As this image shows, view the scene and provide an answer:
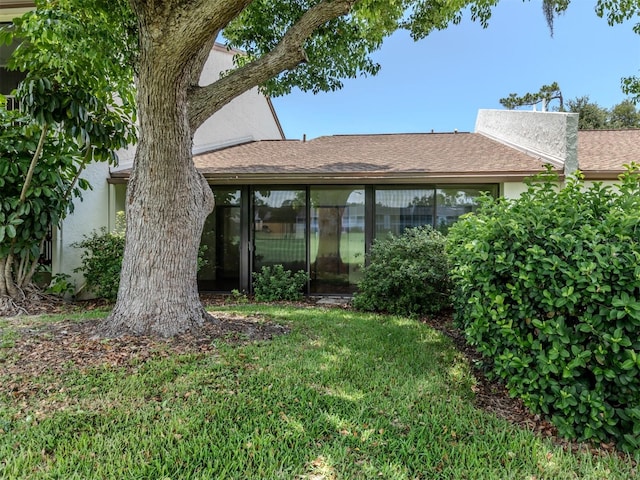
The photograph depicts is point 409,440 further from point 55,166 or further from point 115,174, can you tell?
point 115,174

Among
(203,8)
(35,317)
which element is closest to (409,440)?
(203,8)

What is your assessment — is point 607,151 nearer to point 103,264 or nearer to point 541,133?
point 541,133

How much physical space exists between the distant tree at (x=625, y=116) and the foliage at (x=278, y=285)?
100ft

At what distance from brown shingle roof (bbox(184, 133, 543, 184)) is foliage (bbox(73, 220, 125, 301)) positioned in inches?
93.5

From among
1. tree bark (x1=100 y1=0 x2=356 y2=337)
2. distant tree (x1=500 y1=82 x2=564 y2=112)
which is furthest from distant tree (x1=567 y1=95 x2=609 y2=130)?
tree bark (x1=100 y1=0 x2=356 y2=337)

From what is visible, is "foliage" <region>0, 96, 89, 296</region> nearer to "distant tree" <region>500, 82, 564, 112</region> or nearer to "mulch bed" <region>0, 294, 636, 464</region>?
"mulch bed" <region>0, 294, 636, 464</region>

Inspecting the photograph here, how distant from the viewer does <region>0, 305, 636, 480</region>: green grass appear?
2.23 metres

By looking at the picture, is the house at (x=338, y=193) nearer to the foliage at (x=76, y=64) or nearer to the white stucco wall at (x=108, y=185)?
the white stucco wall at (x=108, y=185)

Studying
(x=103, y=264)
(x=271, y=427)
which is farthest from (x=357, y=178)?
(x=271, y=427)

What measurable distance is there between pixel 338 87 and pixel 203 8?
4024 mm

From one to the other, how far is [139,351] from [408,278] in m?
4.13

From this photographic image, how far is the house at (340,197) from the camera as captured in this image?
783 centimetres

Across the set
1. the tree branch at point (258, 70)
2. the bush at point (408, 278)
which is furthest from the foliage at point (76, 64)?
the bush at point (408, 278)

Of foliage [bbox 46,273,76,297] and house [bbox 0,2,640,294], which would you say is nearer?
foliage [bbox 46,273,76,297]
